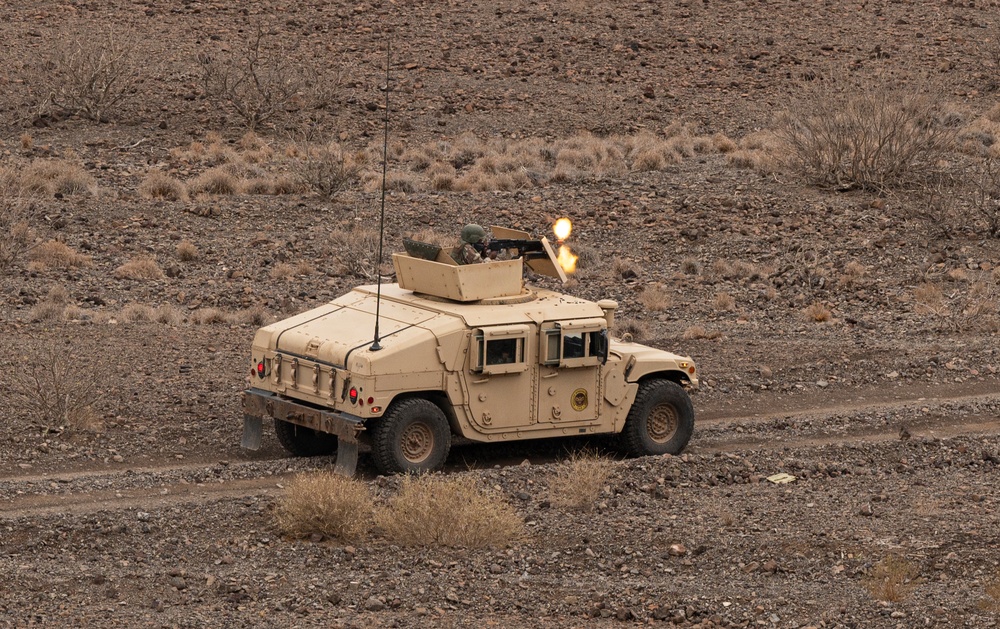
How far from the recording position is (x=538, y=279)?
25.4 m

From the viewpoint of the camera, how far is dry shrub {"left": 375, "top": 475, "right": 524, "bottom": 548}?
12.6 m

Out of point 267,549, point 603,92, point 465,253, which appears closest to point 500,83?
point 603,92

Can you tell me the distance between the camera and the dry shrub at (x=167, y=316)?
21625 mm

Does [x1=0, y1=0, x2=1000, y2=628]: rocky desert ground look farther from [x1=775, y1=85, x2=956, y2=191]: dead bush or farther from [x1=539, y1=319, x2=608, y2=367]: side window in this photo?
[x1=539, y1=319, x2=608, y2=367]: side window

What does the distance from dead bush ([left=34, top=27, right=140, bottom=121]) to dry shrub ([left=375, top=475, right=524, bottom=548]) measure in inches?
997

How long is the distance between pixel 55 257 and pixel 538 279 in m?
7.20

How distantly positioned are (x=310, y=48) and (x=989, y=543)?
107ft

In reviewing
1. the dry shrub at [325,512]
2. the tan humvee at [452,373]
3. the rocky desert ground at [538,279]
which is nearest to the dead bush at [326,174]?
the rocky desert ground at [538,279]

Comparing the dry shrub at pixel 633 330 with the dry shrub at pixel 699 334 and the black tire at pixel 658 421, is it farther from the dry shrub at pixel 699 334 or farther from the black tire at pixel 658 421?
the black tire at pixel 658 421

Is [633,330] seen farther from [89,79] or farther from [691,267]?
[89,79]

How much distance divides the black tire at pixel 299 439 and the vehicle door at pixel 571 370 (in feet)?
7.05

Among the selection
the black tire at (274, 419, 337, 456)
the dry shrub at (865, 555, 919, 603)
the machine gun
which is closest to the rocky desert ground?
the dry shrub at (865, 555, 919, 603)

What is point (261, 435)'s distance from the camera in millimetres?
15742

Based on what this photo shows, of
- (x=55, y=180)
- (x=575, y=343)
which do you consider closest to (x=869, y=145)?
(x=55, y=180)
